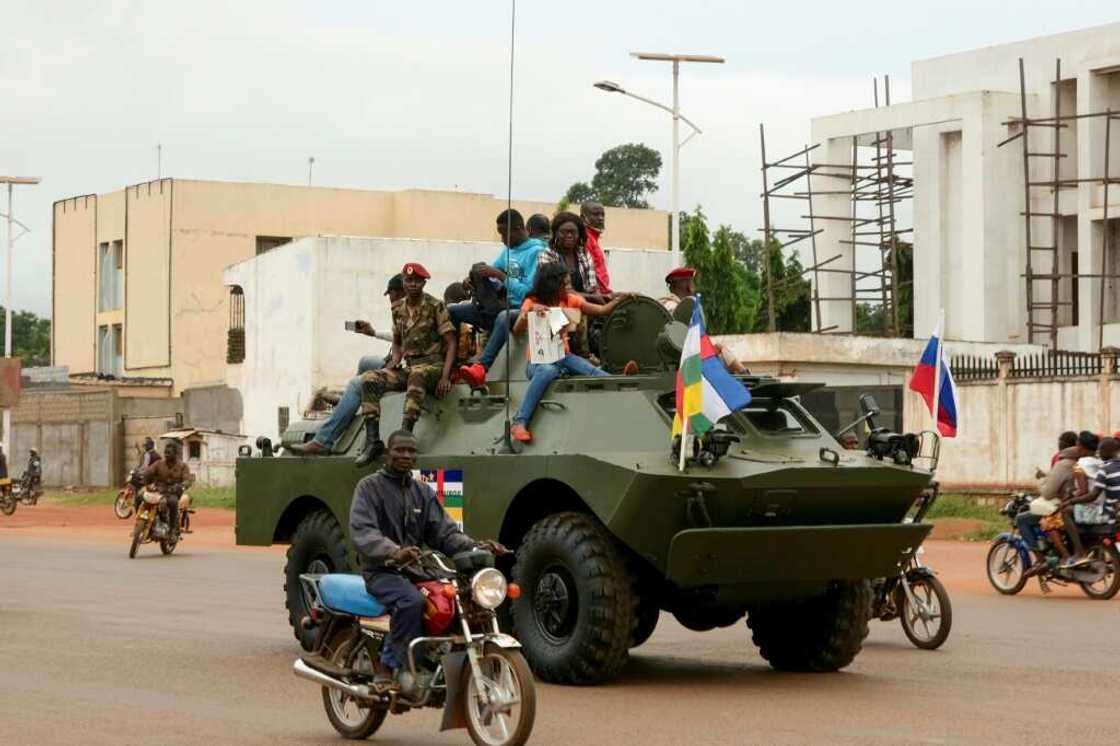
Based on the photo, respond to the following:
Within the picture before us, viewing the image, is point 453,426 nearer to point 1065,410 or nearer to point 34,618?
point 34,618

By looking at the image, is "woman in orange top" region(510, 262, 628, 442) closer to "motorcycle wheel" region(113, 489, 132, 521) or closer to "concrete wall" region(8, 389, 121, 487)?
"motorcycle wheel" region(113, 489, 132, 521)

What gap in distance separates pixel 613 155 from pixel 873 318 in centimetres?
3588

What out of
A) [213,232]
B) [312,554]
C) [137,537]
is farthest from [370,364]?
[213,232]

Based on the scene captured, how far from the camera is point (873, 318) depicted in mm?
64562

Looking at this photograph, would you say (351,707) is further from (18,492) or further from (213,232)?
(213,232)

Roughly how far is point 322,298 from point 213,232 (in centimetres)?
1797

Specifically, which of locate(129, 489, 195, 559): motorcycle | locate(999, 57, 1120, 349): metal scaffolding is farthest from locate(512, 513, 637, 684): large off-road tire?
locate(999, 57, 1120, 349): metal scaffolding

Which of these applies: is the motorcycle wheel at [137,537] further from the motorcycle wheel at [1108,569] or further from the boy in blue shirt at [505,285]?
the boy in blue shirt at [505,285]

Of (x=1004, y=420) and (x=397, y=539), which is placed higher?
(x=1004, y=420)

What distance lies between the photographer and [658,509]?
12.4 metres

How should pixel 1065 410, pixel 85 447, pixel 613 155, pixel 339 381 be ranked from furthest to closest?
pixel 613 155 < pixel 85 447 < pixel 339 381 < pixel 1065 410

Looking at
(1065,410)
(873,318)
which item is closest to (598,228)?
(1065,410)

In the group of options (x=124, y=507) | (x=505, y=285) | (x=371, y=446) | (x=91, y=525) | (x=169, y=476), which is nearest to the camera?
(x=371, y=446)

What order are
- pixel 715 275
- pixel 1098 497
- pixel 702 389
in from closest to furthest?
pixel 702 389
pixel 1098 497
pixel 715 275
